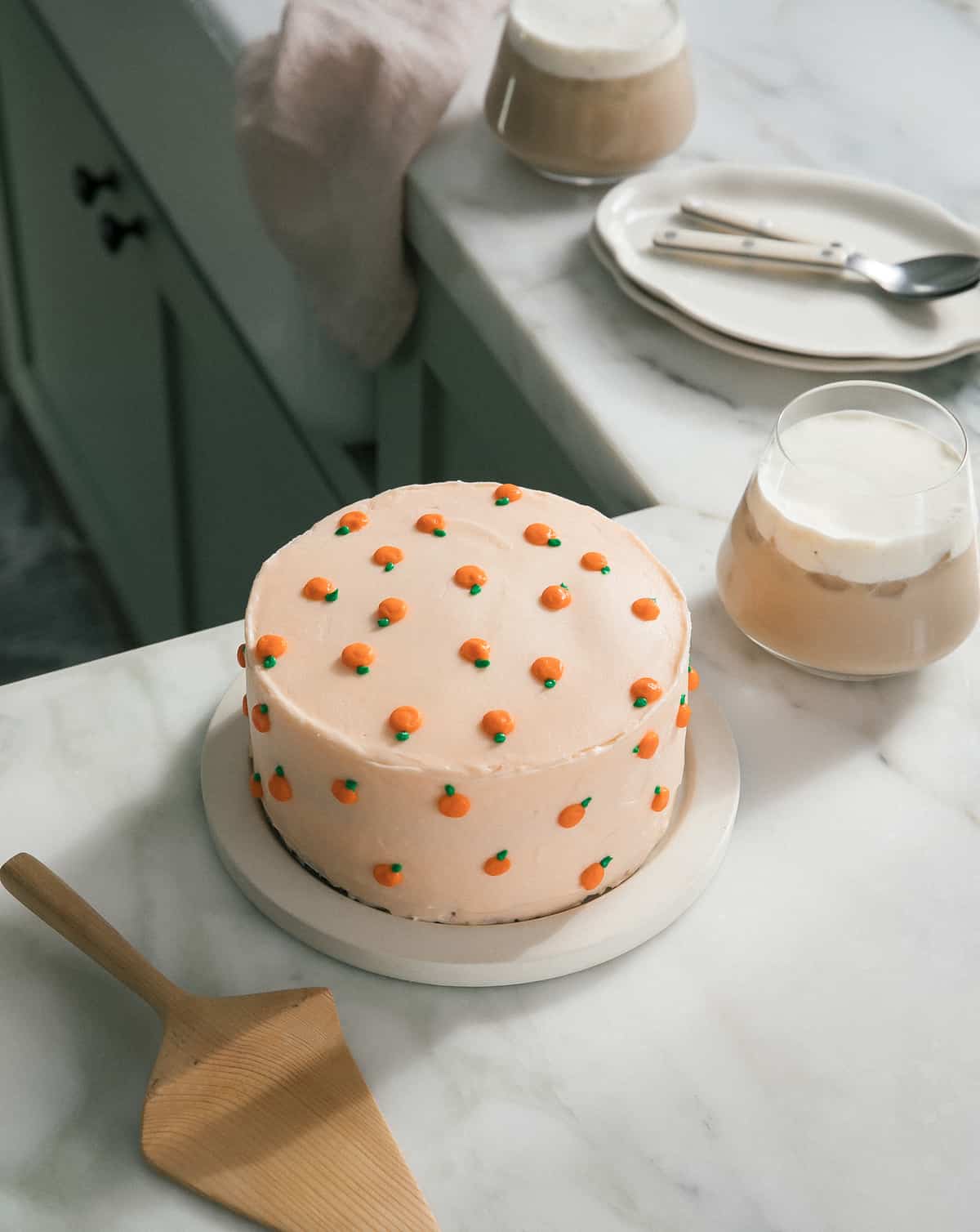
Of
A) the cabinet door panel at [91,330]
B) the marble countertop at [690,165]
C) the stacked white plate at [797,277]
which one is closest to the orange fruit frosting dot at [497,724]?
the marble countertop at [690,165]

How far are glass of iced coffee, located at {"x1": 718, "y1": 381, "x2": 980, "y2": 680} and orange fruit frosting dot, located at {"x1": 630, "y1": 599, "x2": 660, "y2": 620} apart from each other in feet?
0.38

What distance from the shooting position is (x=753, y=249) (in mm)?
1063

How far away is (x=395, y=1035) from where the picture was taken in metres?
0.64

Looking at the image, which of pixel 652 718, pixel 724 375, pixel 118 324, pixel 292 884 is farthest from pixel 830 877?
pixel 118 324

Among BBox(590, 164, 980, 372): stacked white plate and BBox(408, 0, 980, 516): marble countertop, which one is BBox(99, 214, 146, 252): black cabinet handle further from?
BBox(590, 164, 980, 372): stacked white plate

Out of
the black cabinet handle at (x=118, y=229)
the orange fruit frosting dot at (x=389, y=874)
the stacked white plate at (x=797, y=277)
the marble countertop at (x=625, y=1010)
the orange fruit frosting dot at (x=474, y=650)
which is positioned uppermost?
the orange fruit frosting dot at (x=474, y=650)

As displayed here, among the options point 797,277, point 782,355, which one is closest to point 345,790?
point 782,355

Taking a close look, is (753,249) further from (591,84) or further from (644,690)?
(644,690)

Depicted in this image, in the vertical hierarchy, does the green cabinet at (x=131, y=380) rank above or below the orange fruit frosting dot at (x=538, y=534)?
below

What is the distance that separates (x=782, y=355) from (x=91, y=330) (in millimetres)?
1259

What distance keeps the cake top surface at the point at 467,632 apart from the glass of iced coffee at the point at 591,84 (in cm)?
47

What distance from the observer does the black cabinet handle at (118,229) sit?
5.38ft

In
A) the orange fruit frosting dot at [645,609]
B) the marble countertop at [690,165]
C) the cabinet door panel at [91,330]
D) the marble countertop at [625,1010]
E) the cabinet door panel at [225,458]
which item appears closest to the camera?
the marble countertop at [625,1010]

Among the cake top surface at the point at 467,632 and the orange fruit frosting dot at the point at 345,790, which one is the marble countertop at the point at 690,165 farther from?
the orange fruit frosting dot at the point at 345,790
